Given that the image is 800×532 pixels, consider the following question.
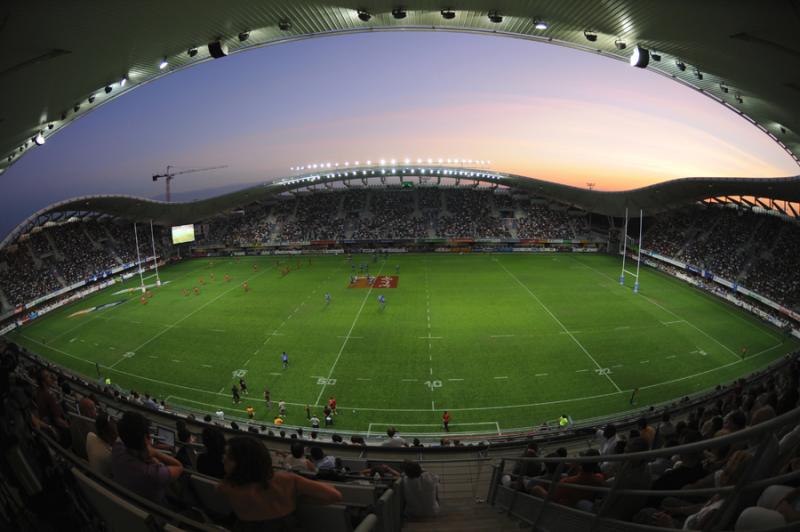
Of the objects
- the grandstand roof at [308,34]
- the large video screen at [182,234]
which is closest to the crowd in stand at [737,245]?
the grandstand roof at [308,34]

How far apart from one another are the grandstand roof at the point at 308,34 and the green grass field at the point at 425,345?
1518 cm

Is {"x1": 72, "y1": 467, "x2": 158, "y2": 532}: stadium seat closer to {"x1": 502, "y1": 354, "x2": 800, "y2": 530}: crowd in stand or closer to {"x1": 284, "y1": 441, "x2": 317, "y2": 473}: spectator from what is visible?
{"x1": 284, "y1": 441, "x2": 317, "y2": 473}: spectator

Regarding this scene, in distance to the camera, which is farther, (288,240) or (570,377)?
(288,240)

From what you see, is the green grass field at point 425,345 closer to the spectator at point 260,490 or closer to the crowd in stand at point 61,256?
the crowd in stand at point 61,256

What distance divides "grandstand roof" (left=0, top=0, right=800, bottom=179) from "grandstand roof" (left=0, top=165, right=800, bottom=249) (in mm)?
30041

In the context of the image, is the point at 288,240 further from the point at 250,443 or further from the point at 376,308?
the point at 250,443

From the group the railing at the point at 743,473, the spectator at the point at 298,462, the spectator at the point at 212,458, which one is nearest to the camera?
the railing at the point at 743,473

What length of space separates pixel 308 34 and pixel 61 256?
52.4 metres

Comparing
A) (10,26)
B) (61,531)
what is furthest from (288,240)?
(61,531)

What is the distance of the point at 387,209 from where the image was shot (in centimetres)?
7350

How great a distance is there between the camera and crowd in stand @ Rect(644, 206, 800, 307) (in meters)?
34.8

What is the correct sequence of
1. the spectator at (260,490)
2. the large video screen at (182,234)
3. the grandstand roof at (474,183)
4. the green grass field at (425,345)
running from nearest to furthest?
1. the spectator at (260,490)
2. the green grass field at (425,345)
3. the grandstand roof at (474,183)
4. the large video screen at (182,234)

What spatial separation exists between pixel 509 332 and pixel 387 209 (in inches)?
1895

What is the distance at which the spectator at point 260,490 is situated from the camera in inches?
114
